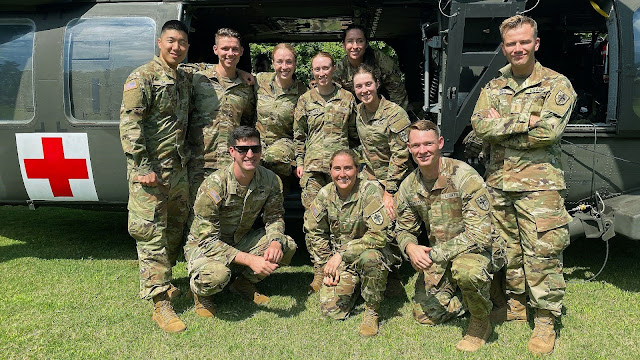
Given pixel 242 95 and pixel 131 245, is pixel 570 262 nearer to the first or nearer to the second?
pixel 242 95

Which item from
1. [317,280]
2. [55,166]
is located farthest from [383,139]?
[55,166]

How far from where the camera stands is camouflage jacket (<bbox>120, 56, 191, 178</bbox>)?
360cm

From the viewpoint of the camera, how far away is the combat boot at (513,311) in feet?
11.4

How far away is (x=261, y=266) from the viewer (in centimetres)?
345

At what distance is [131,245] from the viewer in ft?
17.4

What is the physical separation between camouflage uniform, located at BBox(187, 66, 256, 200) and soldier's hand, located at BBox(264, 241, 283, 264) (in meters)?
0.94

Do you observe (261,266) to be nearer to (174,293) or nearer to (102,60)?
(174,293)

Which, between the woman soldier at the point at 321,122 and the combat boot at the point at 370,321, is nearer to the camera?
the combat boot at the point at 370,321

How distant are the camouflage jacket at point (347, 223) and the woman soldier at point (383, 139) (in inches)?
9.3

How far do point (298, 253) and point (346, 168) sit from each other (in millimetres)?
1800

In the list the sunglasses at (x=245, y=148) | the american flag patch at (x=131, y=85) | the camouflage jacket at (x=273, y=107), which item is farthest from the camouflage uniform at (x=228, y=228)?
the american flag patch at (x=131, y=85)

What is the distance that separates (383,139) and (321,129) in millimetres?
494

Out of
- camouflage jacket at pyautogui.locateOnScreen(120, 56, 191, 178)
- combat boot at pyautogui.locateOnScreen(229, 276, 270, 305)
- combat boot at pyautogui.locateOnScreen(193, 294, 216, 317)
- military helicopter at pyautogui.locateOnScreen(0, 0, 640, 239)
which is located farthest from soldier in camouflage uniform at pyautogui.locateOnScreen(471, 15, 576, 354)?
camouflage jacket at pyautogui.locateOnScreen(120, 56, 191, 178)

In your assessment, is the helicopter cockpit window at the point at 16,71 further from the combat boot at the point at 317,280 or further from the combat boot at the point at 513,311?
the combat boot at the point at 513,311
